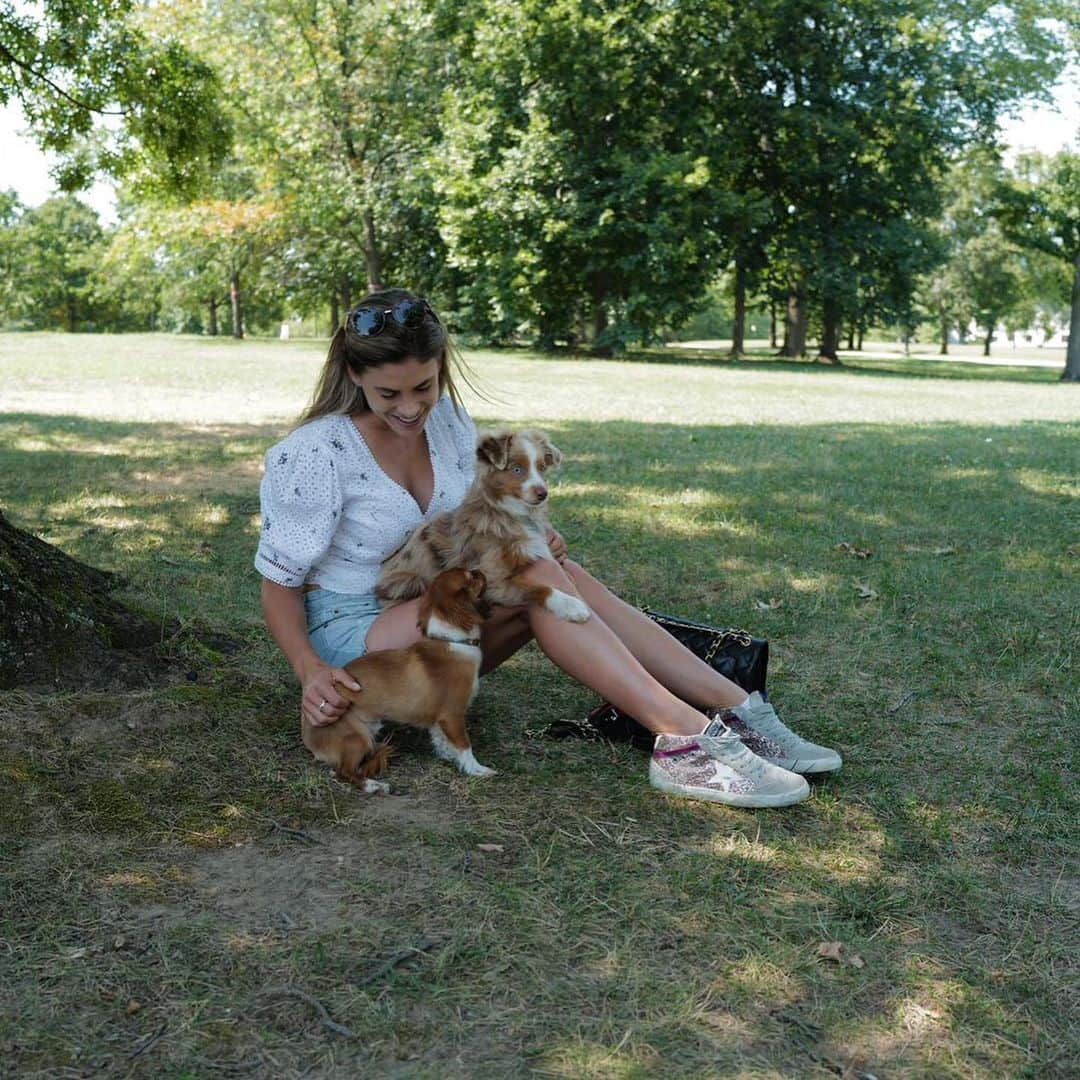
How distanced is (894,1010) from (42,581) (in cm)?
327

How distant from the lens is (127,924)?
2.65 metres

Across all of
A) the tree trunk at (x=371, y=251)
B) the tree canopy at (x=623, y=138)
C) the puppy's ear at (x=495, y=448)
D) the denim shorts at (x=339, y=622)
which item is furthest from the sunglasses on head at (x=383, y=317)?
the tree trunk at (x=371, y=251)

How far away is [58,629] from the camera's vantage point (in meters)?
4.01

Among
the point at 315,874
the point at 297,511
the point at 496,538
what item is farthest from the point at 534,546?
the point at 315,874

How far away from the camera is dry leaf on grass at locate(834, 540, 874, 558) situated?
662 cm

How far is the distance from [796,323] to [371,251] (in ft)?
44.6

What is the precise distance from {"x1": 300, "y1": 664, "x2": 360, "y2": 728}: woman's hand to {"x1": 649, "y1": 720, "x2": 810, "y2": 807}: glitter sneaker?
40.3 inches

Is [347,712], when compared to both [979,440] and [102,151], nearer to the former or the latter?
[102,151]

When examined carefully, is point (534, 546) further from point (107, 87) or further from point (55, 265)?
point (55, 265)

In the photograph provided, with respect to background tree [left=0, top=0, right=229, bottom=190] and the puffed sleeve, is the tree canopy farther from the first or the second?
the puffed sleeve

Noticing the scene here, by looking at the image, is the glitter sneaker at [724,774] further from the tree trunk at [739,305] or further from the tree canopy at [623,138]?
the tree trunk at [739,305]

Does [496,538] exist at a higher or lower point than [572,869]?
higher

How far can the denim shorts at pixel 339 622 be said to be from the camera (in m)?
3.67

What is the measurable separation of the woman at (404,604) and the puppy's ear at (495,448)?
22 cm
